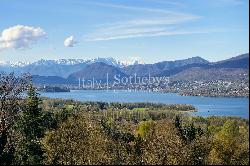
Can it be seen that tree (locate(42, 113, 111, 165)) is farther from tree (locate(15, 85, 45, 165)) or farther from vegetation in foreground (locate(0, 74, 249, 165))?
tree (locate(15, 85, 45, 165))

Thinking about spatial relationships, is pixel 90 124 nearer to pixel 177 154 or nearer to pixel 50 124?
pixel 177 154

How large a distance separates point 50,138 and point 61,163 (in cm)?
450

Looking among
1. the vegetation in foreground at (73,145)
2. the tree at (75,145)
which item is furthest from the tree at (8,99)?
the tree at (75,145)

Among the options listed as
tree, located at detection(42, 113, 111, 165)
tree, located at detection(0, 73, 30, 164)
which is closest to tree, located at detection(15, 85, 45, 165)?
tree, located at detection(0, 73, 30, 164)

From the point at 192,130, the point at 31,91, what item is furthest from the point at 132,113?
the point at 31,91

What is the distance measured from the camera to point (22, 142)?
4484cm

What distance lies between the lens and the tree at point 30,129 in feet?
142

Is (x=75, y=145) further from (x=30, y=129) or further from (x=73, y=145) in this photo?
(x=30, y=129)

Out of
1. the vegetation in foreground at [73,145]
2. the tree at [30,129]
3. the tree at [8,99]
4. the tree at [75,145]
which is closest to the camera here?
the tree at [75,145]

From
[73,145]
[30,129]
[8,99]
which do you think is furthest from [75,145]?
[30,129]

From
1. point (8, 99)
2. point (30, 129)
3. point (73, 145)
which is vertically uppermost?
point (8, 99)

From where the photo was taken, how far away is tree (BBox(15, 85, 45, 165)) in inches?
1699

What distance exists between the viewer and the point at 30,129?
46562mm

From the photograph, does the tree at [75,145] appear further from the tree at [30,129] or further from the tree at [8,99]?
the tree at [8,99]
